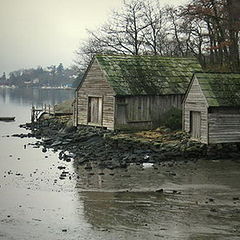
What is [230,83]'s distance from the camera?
29203 millimetres

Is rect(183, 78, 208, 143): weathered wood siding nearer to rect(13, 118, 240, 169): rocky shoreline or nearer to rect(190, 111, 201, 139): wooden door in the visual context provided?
rect(190, 111, 201, 139): wooden door

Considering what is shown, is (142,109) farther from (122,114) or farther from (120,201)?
(120,201)

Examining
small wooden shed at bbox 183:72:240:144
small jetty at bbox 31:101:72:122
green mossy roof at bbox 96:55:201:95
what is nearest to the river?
small wooden shed at bbox 183:72:240:144

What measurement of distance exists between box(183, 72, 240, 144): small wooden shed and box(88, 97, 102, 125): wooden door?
845cm

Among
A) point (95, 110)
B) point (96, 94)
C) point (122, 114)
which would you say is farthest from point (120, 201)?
point (95, 110)

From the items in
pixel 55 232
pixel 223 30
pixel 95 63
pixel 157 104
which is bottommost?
pixel 55 232

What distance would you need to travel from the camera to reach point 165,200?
1883 centimetres

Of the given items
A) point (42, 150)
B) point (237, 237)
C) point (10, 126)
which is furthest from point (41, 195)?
point (10, 126)

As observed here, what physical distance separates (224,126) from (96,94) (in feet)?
36.7

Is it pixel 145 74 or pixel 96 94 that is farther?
pixel 145 74

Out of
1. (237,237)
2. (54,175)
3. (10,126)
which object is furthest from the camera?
(10,126)

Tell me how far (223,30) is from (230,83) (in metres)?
12.1

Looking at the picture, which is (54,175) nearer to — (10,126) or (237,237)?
(237,237)

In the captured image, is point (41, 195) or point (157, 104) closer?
point (41, 195)
